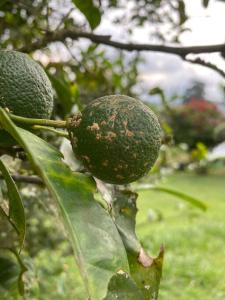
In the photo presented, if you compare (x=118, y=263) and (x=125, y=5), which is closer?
(x=118, y=263)

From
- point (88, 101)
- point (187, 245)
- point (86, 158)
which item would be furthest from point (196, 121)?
point (86, 158)

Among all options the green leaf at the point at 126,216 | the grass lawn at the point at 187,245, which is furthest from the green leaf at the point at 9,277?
the grass lawn at the point at 187,245

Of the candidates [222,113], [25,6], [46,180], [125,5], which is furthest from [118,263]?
[222,113]

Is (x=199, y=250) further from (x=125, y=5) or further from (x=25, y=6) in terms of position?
(x=25, y=6)

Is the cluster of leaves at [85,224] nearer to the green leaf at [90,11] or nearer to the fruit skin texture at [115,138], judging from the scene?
the fruit skin texture at [115,138]

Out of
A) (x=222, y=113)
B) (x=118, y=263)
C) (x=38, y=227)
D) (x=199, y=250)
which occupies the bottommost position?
(x=222, y=113)
